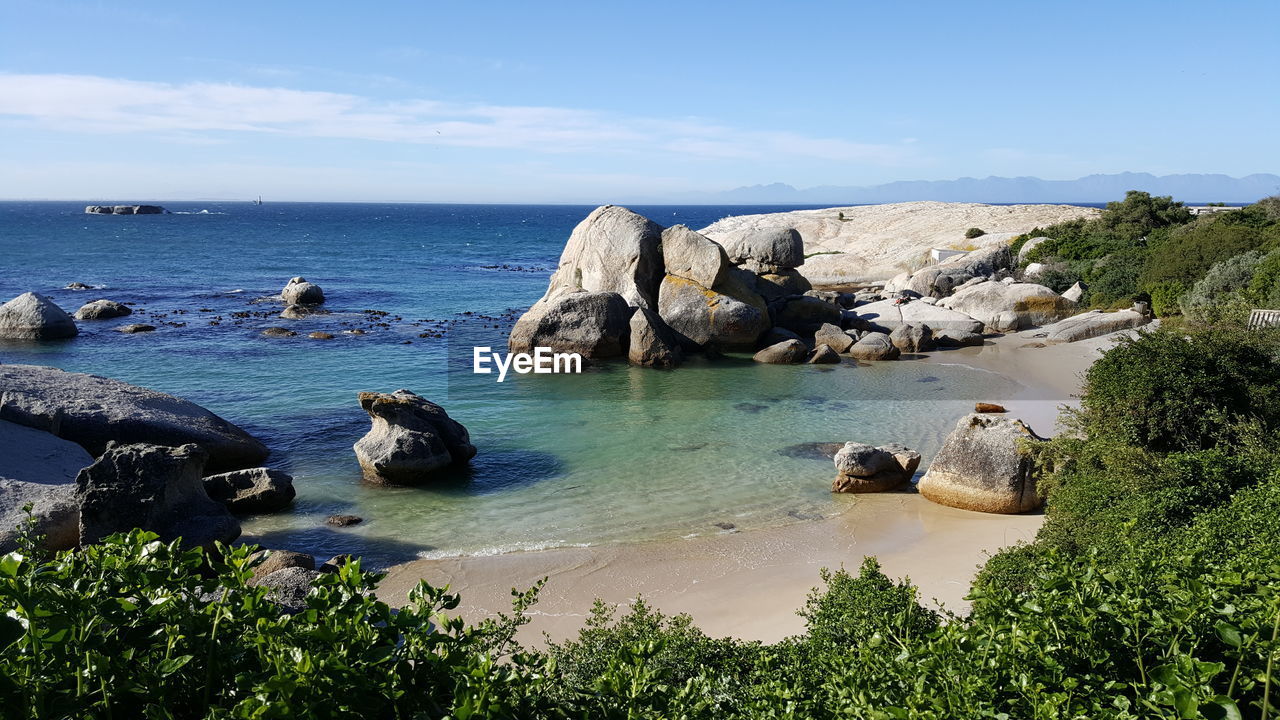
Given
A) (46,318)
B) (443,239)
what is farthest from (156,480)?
(443,239)

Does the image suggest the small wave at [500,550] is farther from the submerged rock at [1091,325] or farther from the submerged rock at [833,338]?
the submerged rock at [1091,325]

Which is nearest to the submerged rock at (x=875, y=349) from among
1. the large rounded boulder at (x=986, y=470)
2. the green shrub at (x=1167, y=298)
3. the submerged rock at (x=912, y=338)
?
the submerged rock at (x=912, y=338)

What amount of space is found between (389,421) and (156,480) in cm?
536

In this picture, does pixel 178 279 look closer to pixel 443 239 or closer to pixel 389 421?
pixel 389 421

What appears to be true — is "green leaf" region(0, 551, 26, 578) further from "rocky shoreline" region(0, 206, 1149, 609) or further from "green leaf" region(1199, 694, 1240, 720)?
"rocky shoreline" region(0, 206, 1149, 609)

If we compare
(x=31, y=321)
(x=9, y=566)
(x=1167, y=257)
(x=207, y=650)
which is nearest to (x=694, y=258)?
(x=1167, y=257)

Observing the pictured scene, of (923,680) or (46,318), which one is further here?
(46,318)

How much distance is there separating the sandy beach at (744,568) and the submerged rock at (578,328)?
14644 millimetres

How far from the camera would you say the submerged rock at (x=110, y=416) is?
16906 millimetres

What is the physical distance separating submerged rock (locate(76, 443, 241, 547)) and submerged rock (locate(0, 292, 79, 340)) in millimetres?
24585

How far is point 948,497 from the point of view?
1571cm

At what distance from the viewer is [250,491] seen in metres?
15.6

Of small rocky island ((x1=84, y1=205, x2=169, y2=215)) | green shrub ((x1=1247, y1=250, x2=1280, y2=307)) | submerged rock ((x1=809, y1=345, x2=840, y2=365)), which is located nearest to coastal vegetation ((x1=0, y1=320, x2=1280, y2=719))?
submerged rock ((x1=809, y1=345, x2=840, y2=365))

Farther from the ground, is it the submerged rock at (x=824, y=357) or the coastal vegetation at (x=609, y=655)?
the coastal vegetation at (x=609, y=655)
